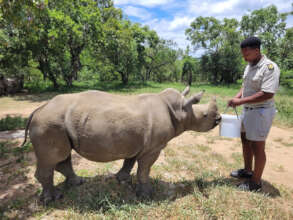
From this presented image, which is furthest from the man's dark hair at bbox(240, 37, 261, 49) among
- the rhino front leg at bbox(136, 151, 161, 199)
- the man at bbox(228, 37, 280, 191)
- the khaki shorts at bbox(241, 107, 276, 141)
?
the rhino front leg at bbox(136, 151, 161, 199)

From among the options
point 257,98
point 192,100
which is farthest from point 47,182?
point 257,98

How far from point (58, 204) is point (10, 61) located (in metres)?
14.8

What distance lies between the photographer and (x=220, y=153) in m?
5.76

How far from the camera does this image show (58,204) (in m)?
3.13

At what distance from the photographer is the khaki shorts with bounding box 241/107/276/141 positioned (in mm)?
3166

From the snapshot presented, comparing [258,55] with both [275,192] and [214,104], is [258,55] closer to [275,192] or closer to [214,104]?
[214,104]

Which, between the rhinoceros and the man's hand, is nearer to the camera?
the rhinoceros

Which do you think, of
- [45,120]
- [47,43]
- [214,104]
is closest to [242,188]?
[214,104]

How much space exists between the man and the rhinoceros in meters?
0.66

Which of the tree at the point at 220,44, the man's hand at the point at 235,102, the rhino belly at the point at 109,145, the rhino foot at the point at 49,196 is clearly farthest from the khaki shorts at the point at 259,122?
the tree at the point at 220,44

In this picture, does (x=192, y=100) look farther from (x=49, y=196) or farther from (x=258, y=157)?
(x=49, y=196)

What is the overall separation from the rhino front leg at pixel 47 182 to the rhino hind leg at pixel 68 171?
0.28m

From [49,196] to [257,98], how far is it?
3670 mm

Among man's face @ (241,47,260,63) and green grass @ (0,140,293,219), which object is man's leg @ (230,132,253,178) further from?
man's face @ (241,47,260,63)
